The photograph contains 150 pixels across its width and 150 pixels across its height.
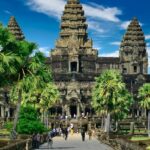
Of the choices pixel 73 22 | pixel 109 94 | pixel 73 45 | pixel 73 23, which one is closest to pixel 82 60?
pixel 73 45

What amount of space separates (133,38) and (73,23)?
20033 millimetres

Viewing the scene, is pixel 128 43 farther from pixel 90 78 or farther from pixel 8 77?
pixel 8 77

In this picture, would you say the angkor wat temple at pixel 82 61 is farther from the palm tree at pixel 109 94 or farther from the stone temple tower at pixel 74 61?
the palm tree at pixel 109 94

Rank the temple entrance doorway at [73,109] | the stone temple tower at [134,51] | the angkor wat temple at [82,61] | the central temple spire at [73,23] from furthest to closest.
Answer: the central temple spire at [73,23] → the stone temple tower at [134,51] → the angkor wat temple at [82,61] → the temple entrance doorway at [73,109]

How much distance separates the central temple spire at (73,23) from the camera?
189m

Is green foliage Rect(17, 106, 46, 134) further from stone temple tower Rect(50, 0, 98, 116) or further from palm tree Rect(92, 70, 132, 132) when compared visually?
stone temple tower Rect(50, 0, 98, 116)

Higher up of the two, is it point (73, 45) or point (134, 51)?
point (73, 45)

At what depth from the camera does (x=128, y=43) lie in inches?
7633

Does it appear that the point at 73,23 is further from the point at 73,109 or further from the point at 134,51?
the point at 73,109

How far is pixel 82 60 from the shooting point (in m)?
184

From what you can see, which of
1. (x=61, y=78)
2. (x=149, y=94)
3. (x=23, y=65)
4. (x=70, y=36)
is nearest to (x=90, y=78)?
(x=61, y=78)

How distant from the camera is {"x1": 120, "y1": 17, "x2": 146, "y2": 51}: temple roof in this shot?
192875 millimetres

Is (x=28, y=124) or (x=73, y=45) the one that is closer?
(x=28, y=124)

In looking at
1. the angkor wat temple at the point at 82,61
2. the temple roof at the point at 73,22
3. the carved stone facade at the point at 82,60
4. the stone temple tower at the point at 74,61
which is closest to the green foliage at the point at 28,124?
the stone temple tower at the point at 74,61
